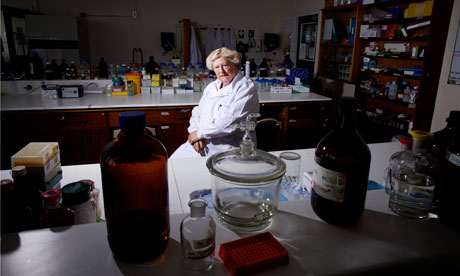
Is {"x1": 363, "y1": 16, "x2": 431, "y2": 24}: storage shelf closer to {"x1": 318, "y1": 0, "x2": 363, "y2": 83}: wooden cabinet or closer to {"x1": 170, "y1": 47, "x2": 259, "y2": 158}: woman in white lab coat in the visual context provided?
{"x1": 318, "y1": 0, "x2": 363, "y2": 83}: wooden cabinet

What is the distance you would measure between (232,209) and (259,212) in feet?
0.20

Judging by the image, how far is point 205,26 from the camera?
6219 millimetres

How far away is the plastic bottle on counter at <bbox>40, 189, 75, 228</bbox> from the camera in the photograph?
70cm

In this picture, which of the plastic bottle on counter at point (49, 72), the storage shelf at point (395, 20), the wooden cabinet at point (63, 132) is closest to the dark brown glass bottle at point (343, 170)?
the wooden cabinet at point (63, 132)

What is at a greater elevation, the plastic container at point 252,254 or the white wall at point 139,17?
the white wall at point 139,17

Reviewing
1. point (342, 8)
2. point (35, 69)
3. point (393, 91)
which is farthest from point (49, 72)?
point (393, 91)

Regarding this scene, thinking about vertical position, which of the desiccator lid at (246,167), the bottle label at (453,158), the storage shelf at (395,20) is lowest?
the desiccator lid at (246,167)

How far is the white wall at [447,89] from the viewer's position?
3.00 meters

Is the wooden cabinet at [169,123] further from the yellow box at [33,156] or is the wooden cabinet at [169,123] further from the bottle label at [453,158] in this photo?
the bottle label at [453,158]

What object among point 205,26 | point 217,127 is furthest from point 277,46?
point 217,127

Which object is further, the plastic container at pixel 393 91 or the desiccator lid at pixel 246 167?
the plastic container at pixel 393 91

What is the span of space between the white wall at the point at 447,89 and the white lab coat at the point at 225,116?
6.57 feet

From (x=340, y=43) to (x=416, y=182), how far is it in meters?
4.43

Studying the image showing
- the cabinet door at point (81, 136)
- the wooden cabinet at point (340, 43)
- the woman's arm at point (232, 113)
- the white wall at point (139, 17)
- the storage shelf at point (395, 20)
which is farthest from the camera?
the white wall at point (139, 17)
